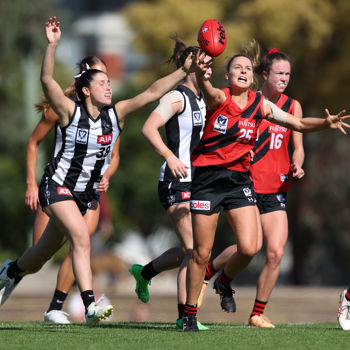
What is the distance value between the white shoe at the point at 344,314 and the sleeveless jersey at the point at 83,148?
229 cm

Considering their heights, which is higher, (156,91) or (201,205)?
(156,91)

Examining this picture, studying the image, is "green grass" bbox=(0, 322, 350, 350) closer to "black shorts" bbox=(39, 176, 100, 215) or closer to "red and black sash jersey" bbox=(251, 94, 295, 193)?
"black shorts" bbox=(39, 176, 100, 215)

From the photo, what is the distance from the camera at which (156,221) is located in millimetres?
31719

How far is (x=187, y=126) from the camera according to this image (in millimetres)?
8656

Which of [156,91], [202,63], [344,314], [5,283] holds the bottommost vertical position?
[344,314]

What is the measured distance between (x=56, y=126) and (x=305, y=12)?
19.1m

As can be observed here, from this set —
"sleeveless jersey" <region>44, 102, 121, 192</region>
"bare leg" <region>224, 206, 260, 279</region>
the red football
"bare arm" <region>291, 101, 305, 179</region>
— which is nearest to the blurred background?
"bare arm" <region>291, 101, 305, 179</region>

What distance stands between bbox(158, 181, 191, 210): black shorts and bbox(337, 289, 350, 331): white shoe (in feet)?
5.14

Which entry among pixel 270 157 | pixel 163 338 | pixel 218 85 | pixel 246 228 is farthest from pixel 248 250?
pixel 218 85

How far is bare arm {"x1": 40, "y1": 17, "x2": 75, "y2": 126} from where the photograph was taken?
7.84 m

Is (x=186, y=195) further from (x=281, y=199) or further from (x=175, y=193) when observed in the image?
(x=281, y=199)

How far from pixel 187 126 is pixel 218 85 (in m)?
18.9

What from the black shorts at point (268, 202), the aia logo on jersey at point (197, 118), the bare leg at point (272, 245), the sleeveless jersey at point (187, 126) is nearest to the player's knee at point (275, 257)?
the bare leg at point (272, 245)

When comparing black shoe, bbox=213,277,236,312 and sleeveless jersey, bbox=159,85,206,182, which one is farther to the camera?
black shoe, bbox=213,277,236,312
